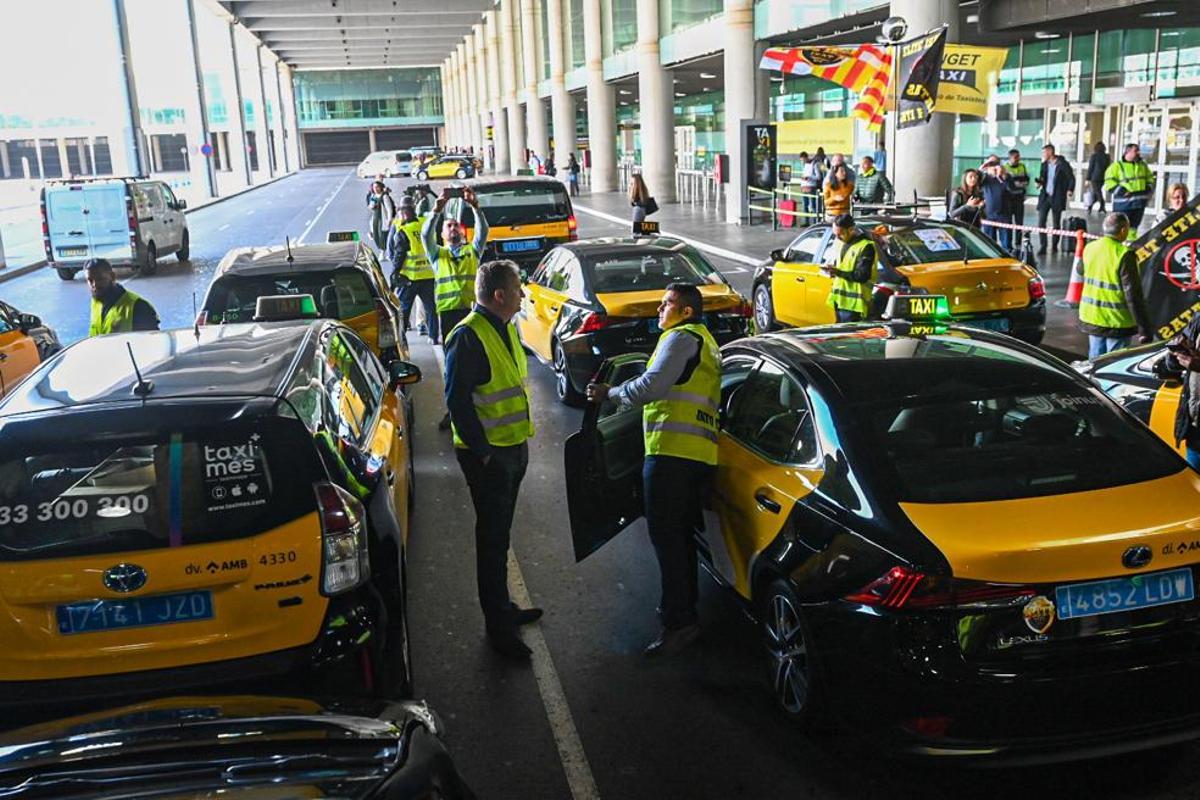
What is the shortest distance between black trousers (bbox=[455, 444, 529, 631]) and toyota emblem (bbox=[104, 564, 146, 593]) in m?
1.84

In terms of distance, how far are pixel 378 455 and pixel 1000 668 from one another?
2.92 m

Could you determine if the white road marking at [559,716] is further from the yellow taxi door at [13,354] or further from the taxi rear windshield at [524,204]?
the taxi rear windshield at [524,204]

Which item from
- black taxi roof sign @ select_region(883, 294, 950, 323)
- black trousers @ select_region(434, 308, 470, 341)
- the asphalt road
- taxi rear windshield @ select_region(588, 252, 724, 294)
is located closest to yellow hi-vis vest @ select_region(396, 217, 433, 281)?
black trousers @ select_region(434, 308, 470, 341)

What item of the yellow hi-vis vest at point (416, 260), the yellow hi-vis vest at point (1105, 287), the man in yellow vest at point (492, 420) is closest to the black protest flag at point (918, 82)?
the yellow hi-vis vest at point (1105, 287)

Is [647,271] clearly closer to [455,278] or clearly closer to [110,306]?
[455,278]

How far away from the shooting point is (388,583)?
4.44 m

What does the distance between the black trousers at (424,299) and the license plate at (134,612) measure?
380 inches

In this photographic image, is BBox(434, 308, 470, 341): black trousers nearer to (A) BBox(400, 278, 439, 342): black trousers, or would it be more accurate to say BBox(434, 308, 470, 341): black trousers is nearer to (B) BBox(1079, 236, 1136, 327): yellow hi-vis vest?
(A) BBox(400, 278, 439, 342): black trousers

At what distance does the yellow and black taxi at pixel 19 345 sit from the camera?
9711 mm

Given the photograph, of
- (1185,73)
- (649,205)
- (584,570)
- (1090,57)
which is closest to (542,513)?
(584,570)

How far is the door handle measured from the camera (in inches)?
183

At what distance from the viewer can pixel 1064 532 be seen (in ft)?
12.6

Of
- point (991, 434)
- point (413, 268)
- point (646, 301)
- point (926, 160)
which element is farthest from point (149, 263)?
point (991, 434)

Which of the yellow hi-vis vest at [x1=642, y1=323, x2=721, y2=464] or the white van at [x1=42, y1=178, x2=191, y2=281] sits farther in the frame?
the white van at [x1=42, y1=178, x2=191, y2=281]
